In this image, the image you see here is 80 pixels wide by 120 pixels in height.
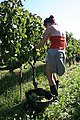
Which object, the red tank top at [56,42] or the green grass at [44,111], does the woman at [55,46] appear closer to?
the red tank top at [56,42]

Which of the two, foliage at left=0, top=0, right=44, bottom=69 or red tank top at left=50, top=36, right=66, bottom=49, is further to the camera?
foliage at left=0, top=0, right=44, bottom=69

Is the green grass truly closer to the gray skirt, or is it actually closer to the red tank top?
the gray skirt

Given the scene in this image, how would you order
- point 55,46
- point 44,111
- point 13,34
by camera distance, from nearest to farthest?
point 44,111 → point 55,46 → point 13,34

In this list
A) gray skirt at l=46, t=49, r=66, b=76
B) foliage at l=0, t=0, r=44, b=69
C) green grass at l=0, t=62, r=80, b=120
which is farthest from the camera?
foliage at l=0, t=0, r=44, b=69

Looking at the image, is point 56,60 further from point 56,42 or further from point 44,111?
point 44,111

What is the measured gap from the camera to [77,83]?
8336 mm

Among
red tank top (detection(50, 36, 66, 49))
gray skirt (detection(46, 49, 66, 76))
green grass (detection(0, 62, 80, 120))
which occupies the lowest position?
green grass (detection(0, 62, 80, 120))

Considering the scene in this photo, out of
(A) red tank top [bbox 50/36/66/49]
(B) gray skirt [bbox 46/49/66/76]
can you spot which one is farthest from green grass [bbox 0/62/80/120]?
(A) red tank top [bbox 50/36/66/49]

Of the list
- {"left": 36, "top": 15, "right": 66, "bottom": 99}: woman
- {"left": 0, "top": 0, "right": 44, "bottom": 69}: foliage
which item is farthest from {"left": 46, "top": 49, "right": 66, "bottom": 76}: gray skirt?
{"left": 0, "top": 0, "right": 44, "bottom": 69}: foliage

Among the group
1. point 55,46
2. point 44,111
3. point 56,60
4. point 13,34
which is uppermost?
point 13,34

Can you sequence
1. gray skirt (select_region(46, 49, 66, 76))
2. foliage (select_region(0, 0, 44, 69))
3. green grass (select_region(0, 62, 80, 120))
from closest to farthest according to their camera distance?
green grass (select_region(0, 62, 80, 120)) → gray skirt (select_region(46, 49, 66, 76)) → foliage (select_region(0, 0, 44, 69))

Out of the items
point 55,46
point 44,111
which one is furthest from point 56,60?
point 44,111

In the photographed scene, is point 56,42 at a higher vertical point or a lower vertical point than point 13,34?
lower

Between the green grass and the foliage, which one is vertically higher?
the foliage
